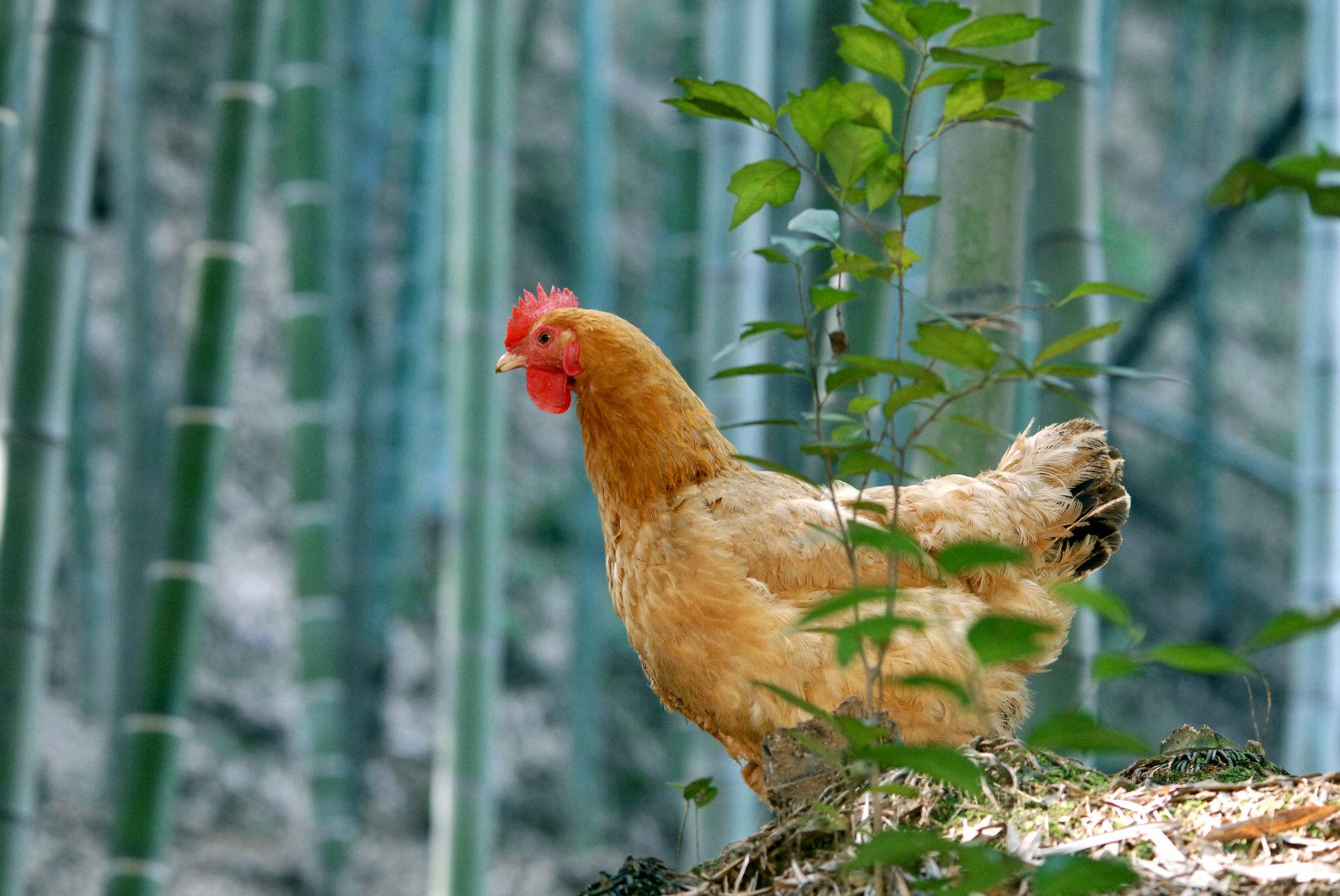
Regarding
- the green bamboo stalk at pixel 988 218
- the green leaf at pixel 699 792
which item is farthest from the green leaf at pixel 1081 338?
the green bamboo stalk at pixel 988 218

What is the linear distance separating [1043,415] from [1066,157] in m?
0.52

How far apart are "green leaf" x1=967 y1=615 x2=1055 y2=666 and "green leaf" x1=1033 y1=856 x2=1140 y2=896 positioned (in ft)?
0.58

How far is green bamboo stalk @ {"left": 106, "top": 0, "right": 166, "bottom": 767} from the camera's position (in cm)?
508

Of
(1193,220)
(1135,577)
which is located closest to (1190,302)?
(1193,220)

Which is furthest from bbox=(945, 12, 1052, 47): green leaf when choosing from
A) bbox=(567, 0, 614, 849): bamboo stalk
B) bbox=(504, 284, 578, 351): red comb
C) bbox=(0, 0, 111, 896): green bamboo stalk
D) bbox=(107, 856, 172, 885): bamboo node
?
bbox=(567, 0, 614, 849): bamboo stalk

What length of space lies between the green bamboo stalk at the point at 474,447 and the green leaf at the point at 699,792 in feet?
6.19

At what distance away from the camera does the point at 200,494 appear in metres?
3.63

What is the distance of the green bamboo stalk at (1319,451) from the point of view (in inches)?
160

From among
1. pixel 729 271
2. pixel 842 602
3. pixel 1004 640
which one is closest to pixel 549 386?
pixel 842 602

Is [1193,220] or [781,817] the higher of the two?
[1193,220]

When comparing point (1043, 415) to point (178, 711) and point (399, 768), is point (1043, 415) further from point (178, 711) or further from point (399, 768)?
point (399, 768)

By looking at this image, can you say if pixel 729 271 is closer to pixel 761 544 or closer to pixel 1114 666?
pixel 761 544

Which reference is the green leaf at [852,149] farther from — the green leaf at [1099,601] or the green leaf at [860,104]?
the green leaf at [1099,601]

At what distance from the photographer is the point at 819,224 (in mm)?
1580
